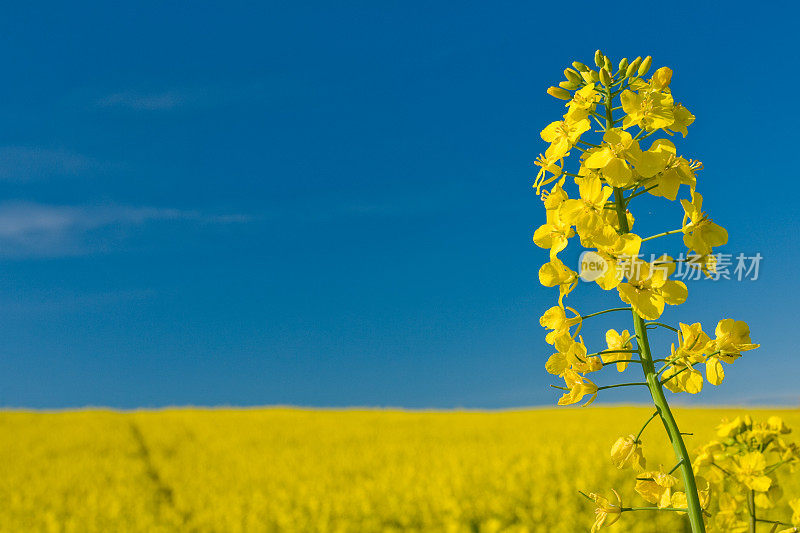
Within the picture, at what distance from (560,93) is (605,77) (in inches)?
6.7

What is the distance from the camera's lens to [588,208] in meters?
2.07

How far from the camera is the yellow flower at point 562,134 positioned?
87.4 inches

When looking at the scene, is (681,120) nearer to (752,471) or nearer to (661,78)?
(661,78)

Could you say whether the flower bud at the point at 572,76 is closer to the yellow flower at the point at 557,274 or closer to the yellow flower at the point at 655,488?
the yellow flower at the point at 557,274

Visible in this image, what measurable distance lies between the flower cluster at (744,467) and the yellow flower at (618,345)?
40.7 inches

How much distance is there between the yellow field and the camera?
626 centimetres

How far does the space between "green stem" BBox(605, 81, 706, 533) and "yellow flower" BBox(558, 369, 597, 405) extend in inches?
8.2

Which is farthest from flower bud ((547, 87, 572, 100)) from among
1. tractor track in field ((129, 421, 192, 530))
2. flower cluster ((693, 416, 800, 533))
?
tractor track in field ((129, 421, 192, 530))

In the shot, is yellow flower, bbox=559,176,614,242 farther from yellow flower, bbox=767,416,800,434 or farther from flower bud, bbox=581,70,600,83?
yellow flower, bbox=767,416,800,434

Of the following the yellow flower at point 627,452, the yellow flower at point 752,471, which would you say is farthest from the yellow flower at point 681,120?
the yellow flower at point 752,471

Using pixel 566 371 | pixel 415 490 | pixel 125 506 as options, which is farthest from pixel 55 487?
pixel 566 371

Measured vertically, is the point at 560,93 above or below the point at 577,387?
above

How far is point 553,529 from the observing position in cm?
598

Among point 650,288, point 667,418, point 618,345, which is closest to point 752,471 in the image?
point 618,345
